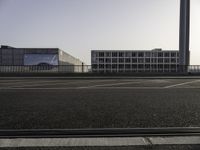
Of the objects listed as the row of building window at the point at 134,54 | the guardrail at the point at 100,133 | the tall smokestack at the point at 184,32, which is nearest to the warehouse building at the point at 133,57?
the row of building window at the point at 134,54

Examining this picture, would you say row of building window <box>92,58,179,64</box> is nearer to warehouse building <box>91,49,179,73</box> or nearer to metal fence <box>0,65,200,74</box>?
warehouse building <box>91,49,179,73</box>

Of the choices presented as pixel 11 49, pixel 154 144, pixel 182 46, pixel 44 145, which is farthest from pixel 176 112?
pixel 11 49

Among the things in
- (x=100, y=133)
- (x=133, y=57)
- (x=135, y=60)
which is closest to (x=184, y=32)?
(x=100, y=133)

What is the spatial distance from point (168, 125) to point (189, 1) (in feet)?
101

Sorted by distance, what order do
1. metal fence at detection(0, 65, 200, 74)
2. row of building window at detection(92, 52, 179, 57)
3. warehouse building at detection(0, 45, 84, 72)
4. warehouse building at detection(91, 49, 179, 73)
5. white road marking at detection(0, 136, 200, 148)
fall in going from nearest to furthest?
1. white road marking at detection(0, 136, 200, 148)
2. metal fence at detection(0, 65, 200, 74)
3. warehouse building at detection(0, 45, 84, 72)
4. warehouse building at detection(91, 49, 179, 73)
5. row of building window at detection(92, 52, 179, 57)

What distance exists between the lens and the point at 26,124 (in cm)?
597

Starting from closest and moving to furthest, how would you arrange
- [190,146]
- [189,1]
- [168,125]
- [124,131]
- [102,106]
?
[190,146]
[124,131]
[168,125]
[102,106]
[189,1]

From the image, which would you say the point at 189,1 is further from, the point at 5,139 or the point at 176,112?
the point at 5,139

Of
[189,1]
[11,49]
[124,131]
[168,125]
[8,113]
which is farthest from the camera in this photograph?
[11,49]

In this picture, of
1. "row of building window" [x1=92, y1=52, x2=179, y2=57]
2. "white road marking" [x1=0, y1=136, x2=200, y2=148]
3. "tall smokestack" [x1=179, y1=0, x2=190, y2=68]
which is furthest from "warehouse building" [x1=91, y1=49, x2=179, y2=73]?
"white road marking" [x1=0, y1=136, x2=200, y2=148]

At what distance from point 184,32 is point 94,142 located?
104 feet

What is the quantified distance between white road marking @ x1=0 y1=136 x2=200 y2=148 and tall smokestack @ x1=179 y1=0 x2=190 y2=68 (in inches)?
1198

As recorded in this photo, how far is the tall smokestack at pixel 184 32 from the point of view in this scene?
3394 centimetres

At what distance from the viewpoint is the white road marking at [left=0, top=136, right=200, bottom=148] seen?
4.64 meters
